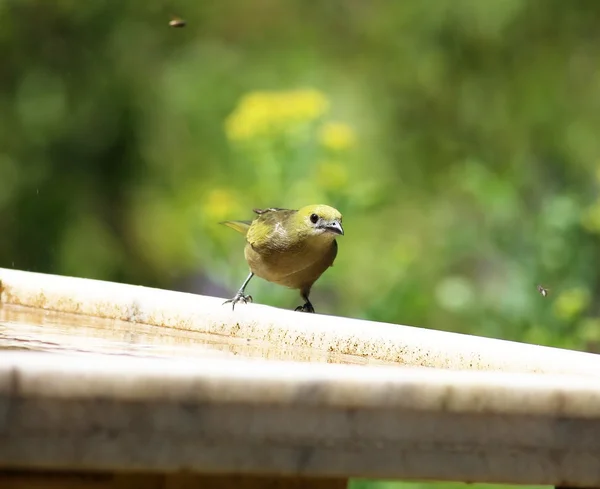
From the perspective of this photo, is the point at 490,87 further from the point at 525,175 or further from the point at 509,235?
the point at 509,235

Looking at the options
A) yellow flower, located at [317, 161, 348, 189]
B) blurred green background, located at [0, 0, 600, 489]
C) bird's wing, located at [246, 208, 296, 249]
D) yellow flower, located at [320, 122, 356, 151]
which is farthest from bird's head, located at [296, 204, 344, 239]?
blurred green background, located at [0, 0, 600, 489]

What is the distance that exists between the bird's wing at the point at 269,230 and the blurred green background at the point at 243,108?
2.33m

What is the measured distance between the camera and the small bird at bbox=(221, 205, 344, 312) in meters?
5.01

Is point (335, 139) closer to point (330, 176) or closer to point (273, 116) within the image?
point (273, 116)

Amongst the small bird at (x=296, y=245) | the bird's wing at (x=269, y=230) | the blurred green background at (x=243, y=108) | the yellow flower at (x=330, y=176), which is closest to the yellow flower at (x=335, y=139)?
the yellow flower at (x=330, y=176)

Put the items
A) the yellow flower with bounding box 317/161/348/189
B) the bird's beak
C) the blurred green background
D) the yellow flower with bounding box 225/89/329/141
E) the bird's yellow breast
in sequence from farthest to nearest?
the blurred green background < the yellow flower with bounding box 225/89/329/141 < the yellow flower with bounding box 317/161/348/189 < the bird's yellow breast < the bird's beak

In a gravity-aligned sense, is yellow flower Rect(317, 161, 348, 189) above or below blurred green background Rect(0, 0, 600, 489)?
below

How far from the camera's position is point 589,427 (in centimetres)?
168

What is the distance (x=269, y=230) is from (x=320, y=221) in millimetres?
269

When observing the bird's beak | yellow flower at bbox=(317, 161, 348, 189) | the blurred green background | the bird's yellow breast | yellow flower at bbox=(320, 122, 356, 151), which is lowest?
the bird's yellow breast

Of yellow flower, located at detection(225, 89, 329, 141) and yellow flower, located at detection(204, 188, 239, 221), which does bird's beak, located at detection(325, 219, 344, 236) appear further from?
yellow flower, located at detection(225, 89, 329, 141)

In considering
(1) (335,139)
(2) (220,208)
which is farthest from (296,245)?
(1) (335,139)

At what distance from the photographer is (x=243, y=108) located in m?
7.68

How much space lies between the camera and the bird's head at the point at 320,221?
4.98 m
